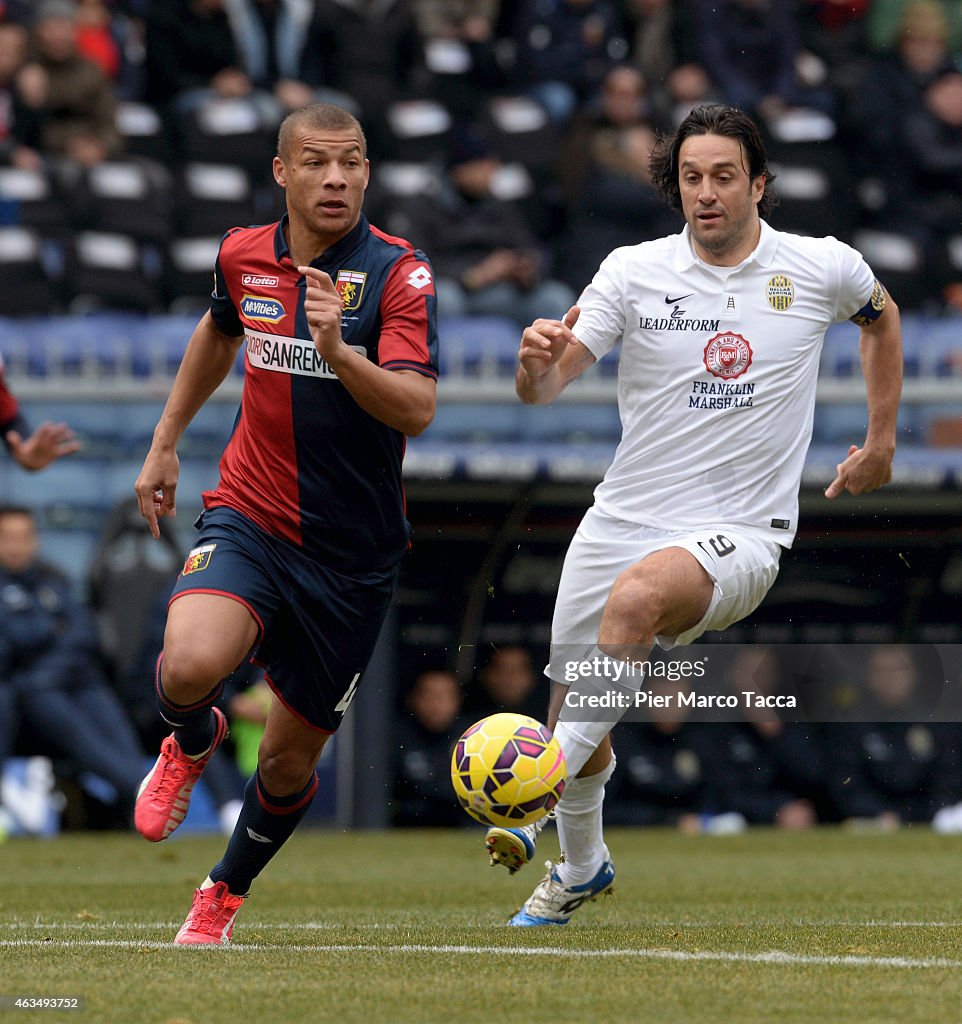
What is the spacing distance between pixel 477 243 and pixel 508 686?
325 cm

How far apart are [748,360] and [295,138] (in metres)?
1.58

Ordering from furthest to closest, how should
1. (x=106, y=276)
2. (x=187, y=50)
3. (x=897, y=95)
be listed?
(x=897, y=95)
(x=187, y=50)
(x=106, y=276)

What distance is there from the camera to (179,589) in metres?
5.79

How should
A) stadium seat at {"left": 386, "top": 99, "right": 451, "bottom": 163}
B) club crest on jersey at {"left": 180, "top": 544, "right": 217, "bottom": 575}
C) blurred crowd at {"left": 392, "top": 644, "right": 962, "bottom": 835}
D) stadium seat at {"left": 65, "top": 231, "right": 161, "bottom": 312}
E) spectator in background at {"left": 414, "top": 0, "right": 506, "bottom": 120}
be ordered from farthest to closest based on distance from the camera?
spectator in background at {"left": 414, "top": 0, "right": 506, "bottom": 120} → stadium seat at {"left": 386, "top": 99, "right": 451, "bottom": 163} → stadium seat at {"left": 65, "top": 231, "right": 161, "bottom": 312} → blurred crowd at {"left": 392, "top": 644, "right": 962, "bottom": 835} → club crest on jersey at {"left": 180, "top": 544, "right": 217, "bottom": 575}

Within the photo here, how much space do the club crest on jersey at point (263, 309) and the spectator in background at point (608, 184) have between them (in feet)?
26.5

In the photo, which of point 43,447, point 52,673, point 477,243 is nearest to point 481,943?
point 43,447

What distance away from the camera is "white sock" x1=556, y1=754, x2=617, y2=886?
6.50 m

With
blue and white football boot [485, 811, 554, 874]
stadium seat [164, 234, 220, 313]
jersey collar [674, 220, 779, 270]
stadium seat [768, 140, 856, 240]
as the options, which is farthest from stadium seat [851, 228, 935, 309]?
blue and white football boot [485, 811, 554, 874]

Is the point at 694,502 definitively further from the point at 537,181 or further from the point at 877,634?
the point at 537,181

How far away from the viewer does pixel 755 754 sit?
13.2 metres

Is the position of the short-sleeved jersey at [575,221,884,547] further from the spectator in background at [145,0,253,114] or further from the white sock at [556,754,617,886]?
the spectator in background at [145,0,253,114]

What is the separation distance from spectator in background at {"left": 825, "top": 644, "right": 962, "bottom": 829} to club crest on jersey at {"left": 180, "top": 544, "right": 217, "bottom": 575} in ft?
25.5

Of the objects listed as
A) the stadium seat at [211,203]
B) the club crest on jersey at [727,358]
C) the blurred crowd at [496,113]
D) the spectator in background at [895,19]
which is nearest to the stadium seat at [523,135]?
the blurred crowd at [496,113]

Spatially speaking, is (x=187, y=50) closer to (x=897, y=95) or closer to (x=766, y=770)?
(x=897, y=95)
